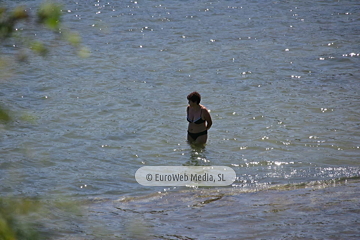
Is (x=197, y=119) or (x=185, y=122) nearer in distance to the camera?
(x=197, y=119)

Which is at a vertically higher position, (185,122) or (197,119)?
(185,122)

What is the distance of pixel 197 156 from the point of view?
11.1 m

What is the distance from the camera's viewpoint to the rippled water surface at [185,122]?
775cm

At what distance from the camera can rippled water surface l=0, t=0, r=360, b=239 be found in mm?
7750

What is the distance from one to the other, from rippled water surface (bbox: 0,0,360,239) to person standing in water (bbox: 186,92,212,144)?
1.04ft

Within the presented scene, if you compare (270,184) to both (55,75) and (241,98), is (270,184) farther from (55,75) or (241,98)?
(55,75)

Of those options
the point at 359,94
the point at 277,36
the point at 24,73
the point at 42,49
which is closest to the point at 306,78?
the point at 359,94

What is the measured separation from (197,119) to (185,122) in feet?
9.08
